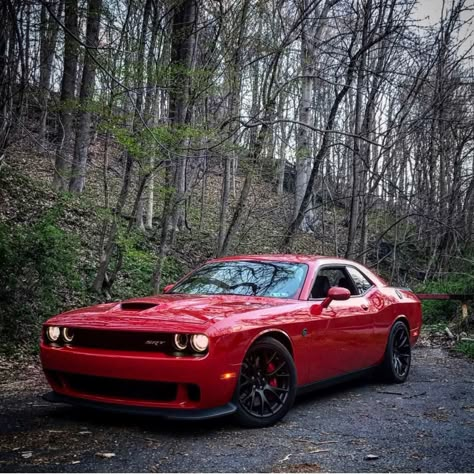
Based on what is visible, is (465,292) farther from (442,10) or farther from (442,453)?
(442,453)

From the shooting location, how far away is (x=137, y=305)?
4.97m

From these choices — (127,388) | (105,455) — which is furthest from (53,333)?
(105,455)

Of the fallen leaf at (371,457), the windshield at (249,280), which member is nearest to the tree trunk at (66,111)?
the windshield at (249,280)

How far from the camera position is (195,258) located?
1658cm

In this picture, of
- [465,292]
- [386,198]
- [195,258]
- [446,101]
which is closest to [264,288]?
[465,292]

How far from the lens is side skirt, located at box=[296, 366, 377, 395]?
16.6 ft

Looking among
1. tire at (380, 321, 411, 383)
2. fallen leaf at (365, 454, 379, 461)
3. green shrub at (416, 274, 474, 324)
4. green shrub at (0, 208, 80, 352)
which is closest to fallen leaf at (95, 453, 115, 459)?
fallen leaf at (365, 454, 379, 461)

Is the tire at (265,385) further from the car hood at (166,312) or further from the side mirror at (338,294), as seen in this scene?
the side mirror at (338,294)

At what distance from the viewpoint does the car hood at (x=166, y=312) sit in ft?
14.3

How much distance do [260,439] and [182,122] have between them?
22.9ft

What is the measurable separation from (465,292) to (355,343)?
6.13m

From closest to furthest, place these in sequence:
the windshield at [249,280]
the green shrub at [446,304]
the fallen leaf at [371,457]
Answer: the fallen leaf at [371,457] < the windshield at [249,280] < the green shrub at [446,304]

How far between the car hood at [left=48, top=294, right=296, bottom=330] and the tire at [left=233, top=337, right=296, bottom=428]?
1.18 feet

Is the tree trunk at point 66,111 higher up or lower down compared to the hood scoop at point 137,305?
higher up
